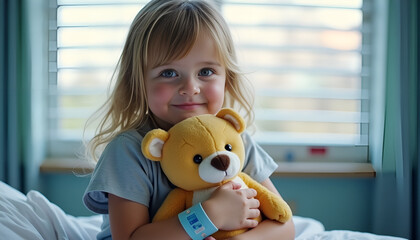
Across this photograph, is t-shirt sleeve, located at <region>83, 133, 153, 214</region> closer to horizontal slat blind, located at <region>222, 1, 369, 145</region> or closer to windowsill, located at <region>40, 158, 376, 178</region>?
windowsill, located at <region>40, 158, 376, 178</region>

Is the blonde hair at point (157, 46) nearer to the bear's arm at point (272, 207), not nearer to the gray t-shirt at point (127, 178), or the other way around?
the gray t-shirt at point (127, 178)

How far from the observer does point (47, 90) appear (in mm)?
2221

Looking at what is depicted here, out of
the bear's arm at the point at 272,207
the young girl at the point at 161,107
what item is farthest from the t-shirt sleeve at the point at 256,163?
the bear's arm at the point at 272,207

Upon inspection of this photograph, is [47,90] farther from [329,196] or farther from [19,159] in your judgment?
[329,196]

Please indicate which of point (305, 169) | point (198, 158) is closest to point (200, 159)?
point (198, 158)

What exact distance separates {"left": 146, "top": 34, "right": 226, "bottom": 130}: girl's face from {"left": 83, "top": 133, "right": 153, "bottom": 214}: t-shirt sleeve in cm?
10

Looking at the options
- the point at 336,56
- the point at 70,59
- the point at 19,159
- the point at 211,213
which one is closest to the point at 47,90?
the point at 70,59

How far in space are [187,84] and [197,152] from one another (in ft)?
0.60

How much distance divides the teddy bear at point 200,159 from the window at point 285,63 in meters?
1.21

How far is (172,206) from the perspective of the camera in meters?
0.91

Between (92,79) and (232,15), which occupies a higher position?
(232,15)

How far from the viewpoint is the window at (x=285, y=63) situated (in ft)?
7.04

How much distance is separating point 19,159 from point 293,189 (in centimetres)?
131

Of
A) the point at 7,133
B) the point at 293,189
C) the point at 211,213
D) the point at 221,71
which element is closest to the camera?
the point at 211,213
